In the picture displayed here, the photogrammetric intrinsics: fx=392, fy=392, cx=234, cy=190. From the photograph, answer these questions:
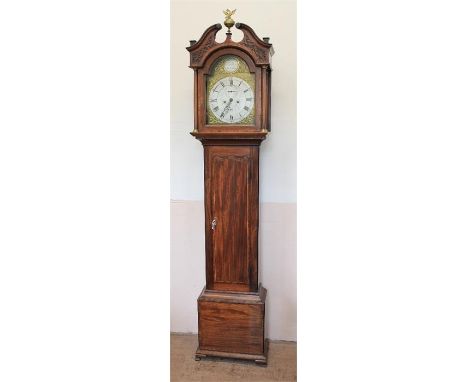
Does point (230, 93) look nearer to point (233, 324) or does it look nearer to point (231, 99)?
point (231, 99)

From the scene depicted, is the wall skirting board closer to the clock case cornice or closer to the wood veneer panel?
the wood veneer panel

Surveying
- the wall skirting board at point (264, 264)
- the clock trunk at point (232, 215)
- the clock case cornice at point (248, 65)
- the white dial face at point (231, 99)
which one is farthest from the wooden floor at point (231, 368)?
the white dial face at point (231, 99)

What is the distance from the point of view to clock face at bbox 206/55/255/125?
188 cm

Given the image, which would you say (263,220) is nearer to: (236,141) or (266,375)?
(236,141)

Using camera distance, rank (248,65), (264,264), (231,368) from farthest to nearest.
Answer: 1. (264,264)
2. (231,368)
3. (248,65)

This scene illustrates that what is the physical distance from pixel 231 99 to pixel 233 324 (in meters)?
1.12

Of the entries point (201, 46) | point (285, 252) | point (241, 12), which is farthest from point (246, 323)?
point (241, 12)

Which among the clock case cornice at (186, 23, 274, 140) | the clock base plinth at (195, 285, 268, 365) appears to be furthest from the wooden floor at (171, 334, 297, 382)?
the clock case cornice at (186, 23, 274, 140)

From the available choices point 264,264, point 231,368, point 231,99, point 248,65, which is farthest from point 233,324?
point 248,65

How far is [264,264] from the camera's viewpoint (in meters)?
2.23

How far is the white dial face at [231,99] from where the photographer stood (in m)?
1.88

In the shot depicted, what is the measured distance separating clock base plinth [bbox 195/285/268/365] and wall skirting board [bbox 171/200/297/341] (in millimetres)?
251

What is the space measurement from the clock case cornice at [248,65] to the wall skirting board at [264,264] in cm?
51

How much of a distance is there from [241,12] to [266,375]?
1.88m
